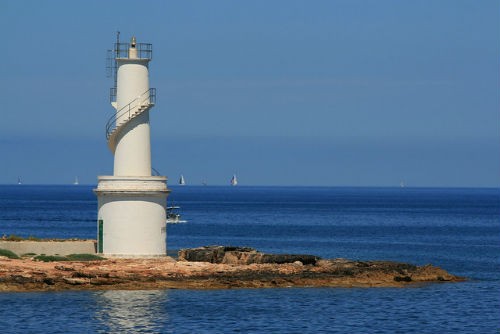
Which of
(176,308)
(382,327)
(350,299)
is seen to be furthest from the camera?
(350,299)

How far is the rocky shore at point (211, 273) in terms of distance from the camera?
45.2 meters

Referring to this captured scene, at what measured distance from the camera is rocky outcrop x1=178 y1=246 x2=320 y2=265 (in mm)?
51344

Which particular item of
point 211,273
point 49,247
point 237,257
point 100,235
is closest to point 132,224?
point 100,235

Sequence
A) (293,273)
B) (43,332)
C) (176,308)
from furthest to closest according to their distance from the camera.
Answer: (293,273), (176,308), (43,332)

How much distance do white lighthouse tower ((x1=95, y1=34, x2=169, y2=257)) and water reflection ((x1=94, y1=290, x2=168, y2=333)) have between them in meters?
5.07

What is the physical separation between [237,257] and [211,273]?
4.18 meters

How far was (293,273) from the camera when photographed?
4900 centimetres

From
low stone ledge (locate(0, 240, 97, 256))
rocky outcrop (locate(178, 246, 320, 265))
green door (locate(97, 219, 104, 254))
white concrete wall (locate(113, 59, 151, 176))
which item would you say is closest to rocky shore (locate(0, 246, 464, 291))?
rocky outcrop (locate(178, 246, 320, 265))

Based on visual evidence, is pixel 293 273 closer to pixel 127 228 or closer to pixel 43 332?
pixel 127 228

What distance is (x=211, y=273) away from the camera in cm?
4791

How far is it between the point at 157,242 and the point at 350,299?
9740mm

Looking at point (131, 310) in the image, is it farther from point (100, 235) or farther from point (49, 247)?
point (49, 247)

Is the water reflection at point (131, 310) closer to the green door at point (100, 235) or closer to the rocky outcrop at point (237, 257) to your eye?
the green door at point (100, 235)

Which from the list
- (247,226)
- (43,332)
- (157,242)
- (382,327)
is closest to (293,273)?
(157,242)
